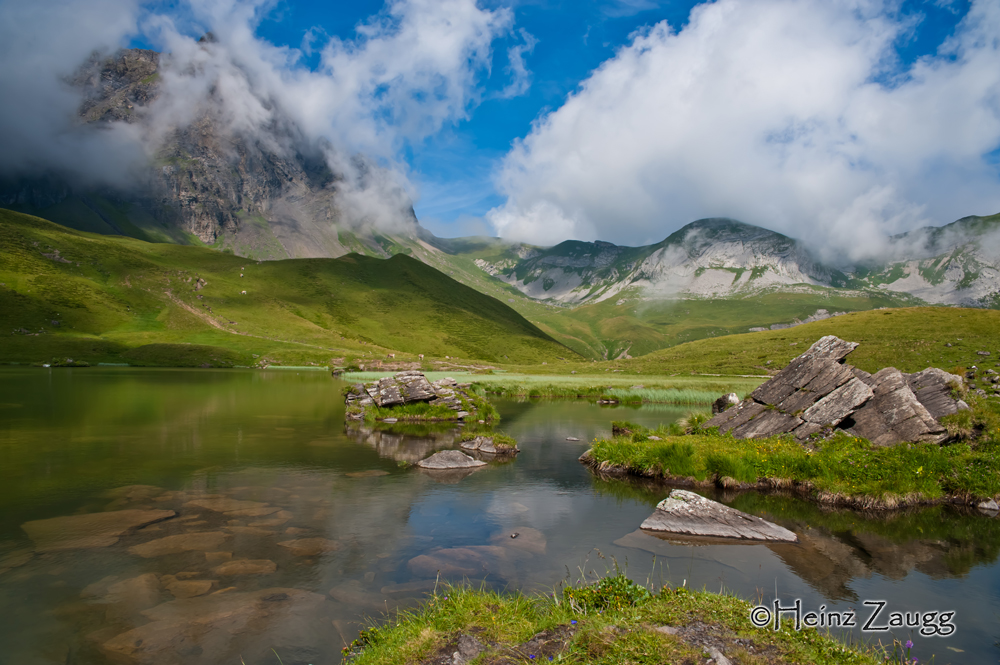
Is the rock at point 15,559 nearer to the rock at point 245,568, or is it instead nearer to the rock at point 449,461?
the rock at point 245,568

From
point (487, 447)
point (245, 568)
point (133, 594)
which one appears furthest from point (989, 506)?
point (133, 594)

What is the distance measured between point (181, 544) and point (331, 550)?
463 cm

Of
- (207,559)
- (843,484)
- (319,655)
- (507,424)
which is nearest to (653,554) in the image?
(319,655)

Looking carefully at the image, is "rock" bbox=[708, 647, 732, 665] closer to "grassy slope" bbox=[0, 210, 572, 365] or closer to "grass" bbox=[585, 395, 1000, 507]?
"grass" bbox=[585, 395, 1000, 507]

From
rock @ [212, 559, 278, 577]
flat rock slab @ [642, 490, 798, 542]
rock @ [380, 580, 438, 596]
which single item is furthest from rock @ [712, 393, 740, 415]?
rock @ [212, 559, 278, 577]

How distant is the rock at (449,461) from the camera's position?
26.7m

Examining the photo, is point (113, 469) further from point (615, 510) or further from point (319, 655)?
point (615, 510)

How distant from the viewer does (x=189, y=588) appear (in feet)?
39.5

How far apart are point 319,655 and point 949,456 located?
26.3 metres

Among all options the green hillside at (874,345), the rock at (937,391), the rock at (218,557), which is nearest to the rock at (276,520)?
the rock at (218,557)

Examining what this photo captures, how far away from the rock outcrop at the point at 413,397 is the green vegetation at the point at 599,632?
33457 millimetres

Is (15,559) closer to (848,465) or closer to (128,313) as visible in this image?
(848,465)

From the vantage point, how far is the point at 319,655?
31.0 feet

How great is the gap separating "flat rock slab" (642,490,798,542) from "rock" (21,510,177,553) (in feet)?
57.8
